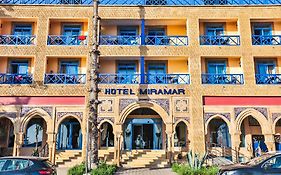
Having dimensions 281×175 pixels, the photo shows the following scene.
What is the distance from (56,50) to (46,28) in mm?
1773

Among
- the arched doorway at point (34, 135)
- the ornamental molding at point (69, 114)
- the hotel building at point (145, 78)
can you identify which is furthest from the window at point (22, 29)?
the ornamental molding at point (69, 114)

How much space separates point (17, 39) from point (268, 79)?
1754 cm

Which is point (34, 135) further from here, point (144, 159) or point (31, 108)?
point (144, 159)

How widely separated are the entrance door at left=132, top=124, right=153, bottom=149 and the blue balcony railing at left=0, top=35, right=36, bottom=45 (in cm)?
954

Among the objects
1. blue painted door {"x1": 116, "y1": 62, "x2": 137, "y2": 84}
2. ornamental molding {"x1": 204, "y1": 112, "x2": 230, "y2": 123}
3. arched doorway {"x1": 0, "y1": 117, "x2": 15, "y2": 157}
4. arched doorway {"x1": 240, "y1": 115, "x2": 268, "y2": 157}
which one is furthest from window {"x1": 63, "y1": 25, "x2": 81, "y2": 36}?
arched doorway {"x1": 240, "y1": 115, "x2": 268, "y2": 157}

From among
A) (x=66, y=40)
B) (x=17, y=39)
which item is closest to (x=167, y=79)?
(x=66, y=40)

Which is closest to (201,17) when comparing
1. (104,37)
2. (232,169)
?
(104,37)

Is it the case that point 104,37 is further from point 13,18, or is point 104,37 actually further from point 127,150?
point 127,150

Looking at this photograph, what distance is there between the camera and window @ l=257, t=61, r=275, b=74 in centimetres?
2047

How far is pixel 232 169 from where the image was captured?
410 inches

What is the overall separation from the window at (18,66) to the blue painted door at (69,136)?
4.83m

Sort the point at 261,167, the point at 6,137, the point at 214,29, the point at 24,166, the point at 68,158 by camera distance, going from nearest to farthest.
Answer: the point at 24,166 → the point at 261,167 → the point at 68,158 → the point at 6,137 → the point at 214,29

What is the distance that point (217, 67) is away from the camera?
20812 mm

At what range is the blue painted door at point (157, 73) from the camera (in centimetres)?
2002
